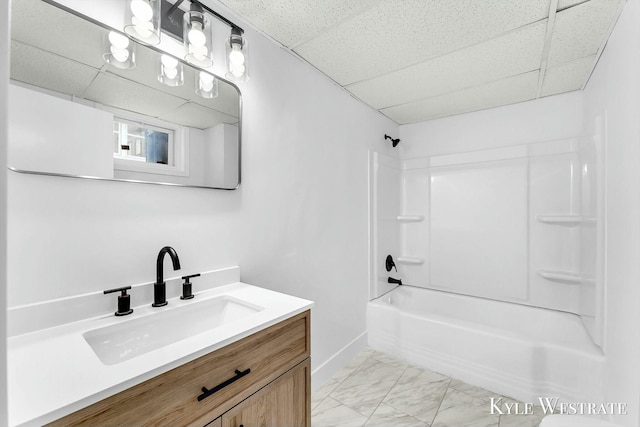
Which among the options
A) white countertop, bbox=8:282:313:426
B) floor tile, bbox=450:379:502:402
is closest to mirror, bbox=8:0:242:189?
white countertop, bbox=8:282:313:426

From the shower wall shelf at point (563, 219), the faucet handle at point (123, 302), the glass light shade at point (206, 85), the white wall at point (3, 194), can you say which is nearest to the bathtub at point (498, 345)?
the shower wall shelf at point (563, 219)

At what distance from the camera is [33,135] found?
2.96 feet

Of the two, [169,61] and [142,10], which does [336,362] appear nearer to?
[169,61]

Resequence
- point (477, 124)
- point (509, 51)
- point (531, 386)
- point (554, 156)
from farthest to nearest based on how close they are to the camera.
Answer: point (477, 124)
point (554, 156)
point (531, 386)
point (509, 51)

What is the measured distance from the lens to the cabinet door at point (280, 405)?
945 millimetres

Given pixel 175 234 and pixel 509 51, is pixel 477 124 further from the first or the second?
pixel 175 234

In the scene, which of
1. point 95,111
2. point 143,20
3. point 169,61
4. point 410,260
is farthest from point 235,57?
point 410,260

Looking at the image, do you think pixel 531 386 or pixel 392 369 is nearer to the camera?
pixel 531 386

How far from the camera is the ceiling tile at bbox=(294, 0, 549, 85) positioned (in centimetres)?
143

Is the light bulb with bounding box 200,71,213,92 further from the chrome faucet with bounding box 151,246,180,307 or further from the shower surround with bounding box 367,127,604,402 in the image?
the shower surround with bounding box 367,127,604,402

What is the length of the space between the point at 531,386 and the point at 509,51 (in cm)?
220

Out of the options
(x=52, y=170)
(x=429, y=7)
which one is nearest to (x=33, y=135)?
(x=52, y=170)

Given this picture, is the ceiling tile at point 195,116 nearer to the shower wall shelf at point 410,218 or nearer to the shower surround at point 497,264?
the shower surround at point 497,264

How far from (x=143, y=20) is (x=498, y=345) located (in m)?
2.72
